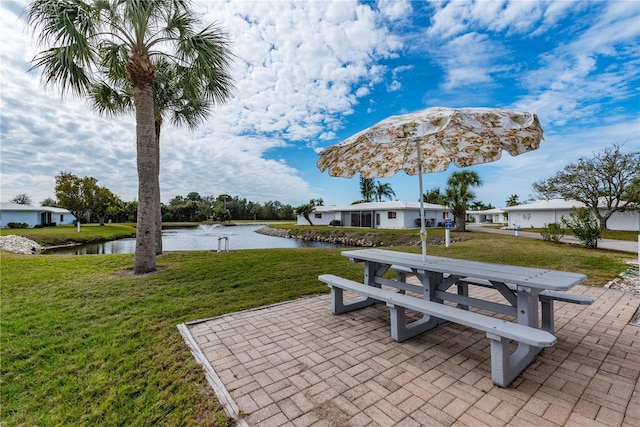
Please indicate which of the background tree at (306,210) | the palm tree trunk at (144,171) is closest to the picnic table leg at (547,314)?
the palm tree trunk at (144,171)

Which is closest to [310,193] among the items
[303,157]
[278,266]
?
[303,157]

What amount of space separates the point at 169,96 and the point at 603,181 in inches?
1147

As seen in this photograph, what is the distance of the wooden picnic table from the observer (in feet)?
7.06

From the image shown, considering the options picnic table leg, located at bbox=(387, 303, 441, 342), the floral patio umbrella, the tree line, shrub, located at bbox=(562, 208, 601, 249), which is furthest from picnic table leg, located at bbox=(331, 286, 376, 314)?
the tree line

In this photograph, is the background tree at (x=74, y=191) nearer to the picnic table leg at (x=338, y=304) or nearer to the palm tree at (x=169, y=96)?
the palm tree at (x=169, y=96)

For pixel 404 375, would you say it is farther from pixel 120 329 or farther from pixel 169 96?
pixel 169 96

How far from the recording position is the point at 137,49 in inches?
246

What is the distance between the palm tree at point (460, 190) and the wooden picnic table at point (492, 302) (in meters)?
18.3

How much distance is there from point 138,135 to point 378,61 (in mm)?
9373

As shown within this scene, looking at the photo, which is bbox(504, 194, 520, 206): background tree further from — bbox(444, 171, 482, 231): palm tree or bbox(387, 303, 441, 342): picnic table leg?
bbox(387, 303, 441, 342): picnic table leg

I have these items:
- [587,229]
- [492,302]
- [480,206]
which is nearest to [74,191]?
[492,302]

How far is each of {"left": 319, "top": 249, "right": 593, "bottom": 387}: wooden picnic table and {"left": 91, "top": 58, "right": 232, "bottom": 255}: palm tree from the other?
6503 mm

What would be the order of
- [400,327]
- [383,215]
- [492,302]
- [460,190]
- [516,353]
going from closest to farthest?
[516,353], [400,327], [492,302], [460,190], [383,215]

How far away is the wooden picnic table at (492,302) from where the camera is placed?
2150 millimetres
